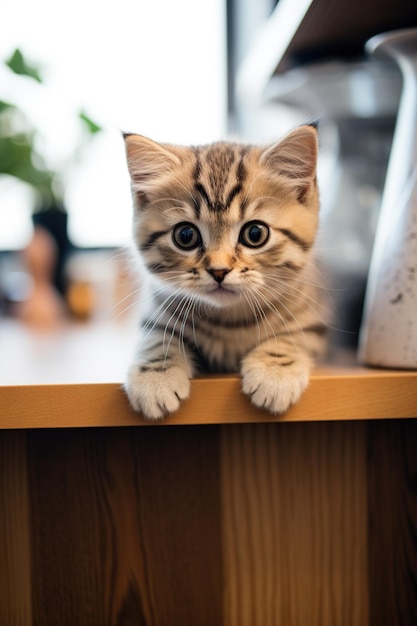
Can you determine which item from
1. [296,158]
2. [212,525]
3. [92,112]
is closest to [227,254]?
[296,158]

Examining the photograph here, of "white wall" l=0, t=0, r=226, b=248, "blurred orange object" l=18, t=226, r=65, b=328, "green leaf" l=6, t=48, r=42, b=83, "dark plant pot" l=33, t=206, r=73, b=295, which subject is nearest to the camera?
"green leaf" l=6, t=48, r=42, b=83

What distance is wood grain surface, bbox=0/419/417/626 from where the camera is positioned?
2.64 ft

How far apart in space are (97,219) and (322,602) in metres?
1.74

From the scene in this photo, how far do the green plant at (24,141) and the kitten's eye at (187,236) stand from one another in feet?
4.19

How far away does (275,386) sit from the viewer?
731mm

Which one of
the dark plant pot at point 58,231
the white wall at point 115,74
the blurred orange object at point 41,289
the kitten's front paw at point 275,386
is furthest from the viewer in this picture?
the dark plant pot at point 58,231

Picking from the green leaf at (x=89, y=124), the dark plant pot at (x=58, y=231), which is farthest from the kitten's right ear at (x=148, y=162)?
the dark plant pot at (x=58, y=231)

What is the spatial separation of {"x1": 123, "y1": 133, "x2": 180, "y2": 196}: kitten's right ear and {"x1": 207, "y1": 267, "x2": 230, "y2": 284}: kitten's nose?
0.20 meters

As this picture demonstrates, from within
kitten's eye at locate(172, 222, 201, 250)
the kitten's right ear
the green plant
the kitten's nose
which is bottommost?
the kitten's nose

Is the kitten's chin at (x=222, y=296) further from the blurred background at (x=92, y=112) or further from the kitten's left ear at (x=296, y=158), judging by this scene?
the blurred background at (x=92, y=112)

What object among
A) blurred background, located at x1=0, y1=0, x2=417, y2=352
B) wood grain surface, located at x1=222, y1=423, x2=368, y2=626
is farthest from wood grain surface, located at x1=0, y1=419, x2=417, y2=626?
blurred background, located at x1=0, y1=0, x2=417, y2=352

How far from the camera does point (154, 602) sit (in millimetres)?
812

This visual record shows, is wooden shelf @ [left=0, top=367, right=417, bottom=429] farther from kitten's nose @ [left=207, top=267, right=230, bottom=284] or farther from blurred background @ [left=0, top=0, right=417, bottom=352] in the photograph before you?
blurred background @ [left=0, top=0, right=417, bottom=352]

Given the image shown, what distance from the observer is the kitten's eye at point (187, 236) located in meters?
0.86
